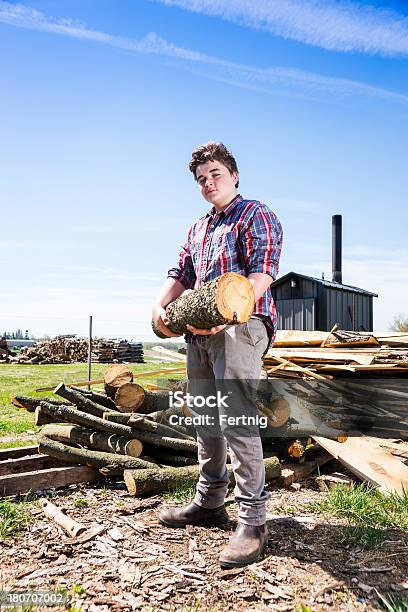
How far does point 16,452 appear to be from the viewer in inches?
203

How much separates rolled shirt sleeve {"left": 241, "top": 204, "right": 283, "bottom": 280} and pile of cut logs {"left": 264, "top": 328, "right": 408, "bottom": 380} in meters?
2.91

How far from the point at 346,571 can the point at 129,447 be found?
2.31 m

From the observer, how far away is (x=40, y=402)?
215 inches

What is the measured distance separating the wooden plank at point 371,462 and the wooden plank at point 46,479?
2.16 metres

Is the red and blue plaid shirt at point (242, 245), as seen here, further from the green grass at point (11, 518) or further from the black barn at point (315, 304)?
the black barn at point (315, 304)

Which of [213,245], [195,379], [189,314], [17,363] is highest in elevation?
[213,245]

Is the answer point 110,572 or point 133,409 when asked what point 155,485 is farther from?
point 110,572

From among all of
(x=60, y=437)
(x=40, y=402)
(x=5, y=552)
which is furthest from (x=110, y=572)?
(x=40, y=402)

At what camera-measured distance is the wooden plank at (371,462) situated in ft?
13.7

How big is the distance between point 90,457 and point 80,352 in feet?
75.5

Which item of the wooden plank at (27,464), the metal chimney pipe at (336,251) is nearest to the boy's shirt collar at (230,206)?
the wooden plank at (27,464)

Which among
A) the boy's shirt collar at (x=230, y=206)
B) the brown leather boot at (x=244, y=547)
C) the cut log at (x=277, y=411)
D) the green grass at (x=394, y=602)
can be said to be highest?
the boy's shirt collar at (x=230, y=206)

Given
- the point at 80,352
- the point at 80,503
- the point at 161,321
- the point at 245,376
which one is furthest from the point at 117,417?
the point at 80,352

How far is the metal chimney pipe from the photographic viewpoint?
22750 mm
